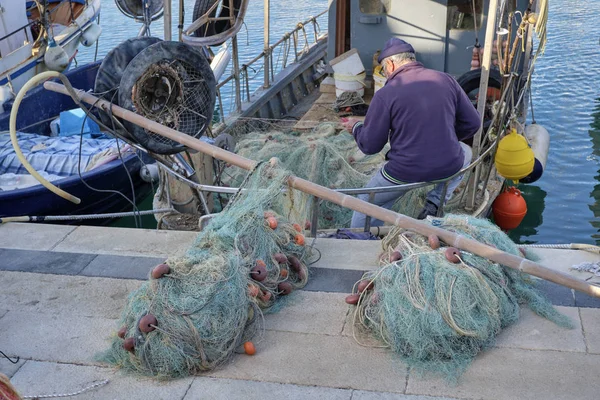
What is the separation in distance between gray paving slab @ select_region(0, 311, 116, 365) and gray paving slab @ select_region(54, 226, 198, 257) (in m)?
0.95

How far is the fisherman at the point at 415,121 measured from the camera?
5246 millimetres

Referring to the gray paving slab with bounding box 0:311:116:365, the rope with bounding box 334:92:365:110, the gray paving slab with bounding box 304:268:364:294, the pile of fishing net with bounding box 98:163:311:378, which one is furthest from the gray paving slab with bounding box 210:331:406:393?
the rope with bounding box 334:92:365:110

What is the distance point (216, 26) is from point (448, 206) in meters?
4.74

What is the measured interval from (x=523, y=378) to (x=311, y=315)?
1.41m

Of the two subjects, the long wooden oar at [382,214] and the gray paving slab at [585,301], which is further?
the gray paving slab at [585,301]

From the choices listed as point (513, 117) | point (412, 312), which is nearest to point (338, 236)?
point (412, 312)

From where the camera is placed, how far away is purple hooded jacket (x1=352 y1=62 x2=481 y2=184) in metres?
5.24

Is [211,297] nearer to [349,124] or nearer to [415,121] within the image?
[415,121]

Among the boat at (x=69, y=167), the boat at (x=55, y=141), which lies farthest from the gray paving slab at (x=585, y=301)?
the boat at (x=69, y=167)

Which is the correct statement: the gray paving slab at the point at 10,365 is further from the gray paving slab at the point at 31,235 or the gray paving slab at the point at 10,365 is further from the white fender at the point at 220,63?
the white fender at the point at 220,63

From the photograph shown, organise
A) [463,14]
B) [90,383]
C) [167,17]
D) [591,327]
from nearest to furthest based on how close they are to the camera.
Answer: [90,383] < [591,327] < [167,17] < [463,14]

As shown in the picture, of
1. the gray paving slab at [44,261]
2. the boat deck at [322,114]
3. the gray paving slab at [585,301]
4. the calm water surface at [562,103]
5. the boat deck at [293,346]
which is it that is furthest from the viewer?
the calm water surface at [562,103]

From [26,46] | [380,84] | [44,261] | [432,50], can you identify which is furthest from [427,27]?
[26,46]

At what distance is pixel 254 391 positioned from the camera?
3.74m
